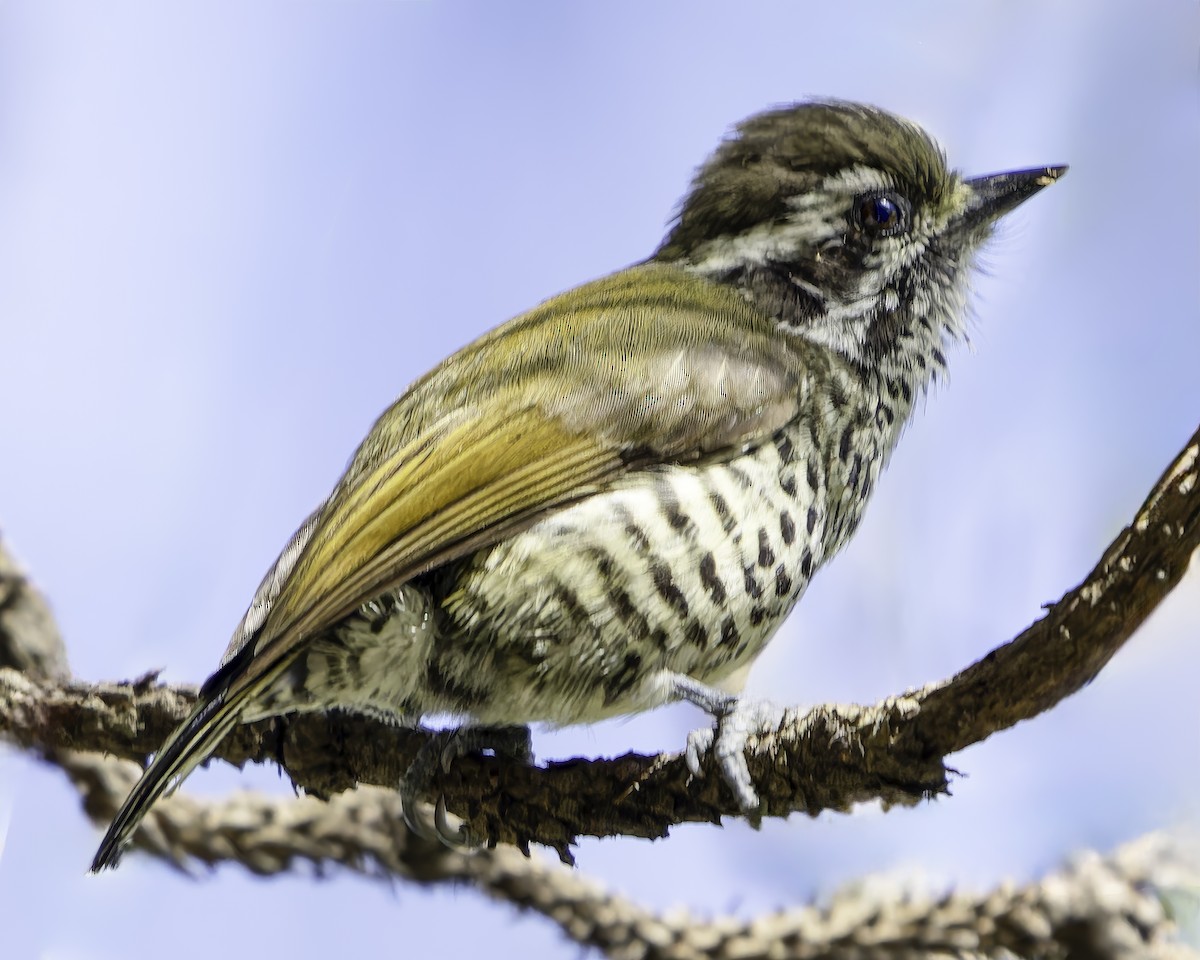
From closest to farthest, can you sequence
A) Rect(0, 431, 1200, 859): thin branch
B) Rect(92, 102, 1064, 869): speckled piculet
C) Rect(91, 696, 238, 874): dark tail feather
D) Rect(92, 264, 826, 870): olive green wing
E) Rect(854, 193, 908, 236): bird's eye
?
Rect(0, 431, 1200, 859): thin branch, Rect(91, 696, 238, 874): dark tail feather, Rect(92, 264, 826, 870): olive green wing, Rect(92, 102, 1064, 869): speckled piculet, Rect(854, 193, 908, 236): bird's eye

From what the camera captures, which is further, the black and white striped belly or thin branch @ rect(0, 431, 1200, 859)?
the black and white striped belly

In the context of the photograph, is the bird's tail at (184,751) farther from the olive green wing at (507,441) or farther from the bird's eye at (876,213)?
the bird's eye at (876,213)

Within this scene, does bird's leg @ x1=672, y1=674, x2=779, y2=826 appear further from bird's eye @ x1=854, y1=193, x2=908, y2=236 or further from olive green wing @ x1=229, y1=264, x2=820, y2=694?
bird's eye @ x1=854, y1=193, x2=908, y2=236

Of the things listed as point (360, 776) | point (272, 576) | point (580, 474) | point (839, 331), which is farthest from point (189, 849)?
point (839, 331)

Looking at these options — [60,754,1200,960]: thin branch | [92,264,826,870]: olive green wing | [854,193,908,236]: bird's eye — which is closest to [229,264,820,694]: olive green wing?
[92,264,826,870]: olive green wing

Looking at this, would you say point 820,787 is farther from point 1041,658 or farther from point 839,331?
point 839,331

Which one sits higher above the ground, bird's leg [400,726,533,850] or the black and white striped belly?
the black and white striped belly

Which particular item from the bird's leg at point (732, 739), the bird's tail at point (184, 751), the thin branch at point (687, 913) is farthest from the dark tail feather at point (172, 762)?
the bird's leg at point (732, 739)
